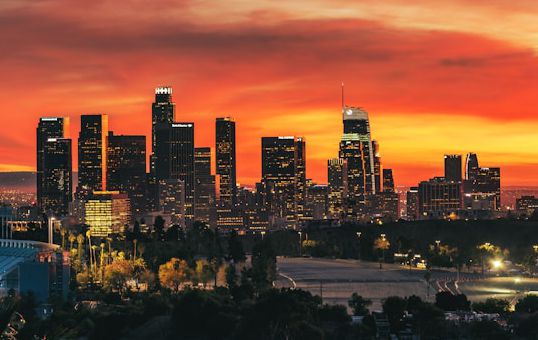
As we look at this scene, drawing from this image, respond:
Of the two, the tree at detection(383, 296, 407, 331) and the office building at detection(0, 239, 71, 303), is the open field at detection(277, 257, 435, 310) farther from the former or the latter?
the office building at detection(0, 239, 71, 303)

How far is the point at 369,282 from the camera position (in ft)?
507

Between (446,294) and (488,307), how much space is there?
16.3 feet

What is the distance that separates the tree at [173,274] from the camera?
131750 mm

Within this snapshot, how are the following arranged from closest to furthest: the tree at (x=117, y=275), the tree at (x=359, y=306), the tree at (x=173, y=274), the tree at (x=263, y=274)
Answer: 1. the tree at (x=359, y=306)
2. the tree at (x=263, y=274)
3. the tree at (x=173, y=274)
4. the tree at (x=117, y=275)

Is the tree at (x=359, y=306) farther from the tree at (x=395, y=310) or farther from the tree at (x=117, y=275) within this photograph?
the tree at (x=117, y=275)

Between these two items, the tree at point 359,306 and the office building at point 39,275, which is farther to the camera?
the office building at point 39,275

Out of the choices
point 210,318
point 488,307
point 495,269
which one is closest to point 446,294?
point 488,307

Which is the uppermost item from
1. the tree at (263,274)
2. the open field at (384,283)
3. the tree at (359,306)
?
the tree at (263,274)

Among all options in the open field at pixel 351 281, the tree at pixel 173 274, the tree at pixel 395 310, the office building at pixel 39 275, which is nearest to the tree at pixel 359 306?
the open field at pixel 351 281

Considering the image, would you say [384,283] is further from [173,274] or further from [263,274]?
[173,274]

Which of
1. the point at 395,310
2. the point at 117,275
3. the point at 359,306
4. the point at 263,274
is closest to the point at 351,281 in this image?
the point at 263,274

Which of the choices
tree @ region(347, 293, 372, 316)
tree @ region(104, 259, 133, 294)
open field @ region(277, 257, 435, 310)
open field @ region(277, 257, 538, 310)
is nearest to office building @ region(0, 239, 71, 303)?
tree @ region(104, 259, 133, 294)

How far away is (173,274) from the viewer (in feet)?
433

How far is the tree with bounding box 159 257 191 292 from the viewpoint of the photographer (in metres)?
132
